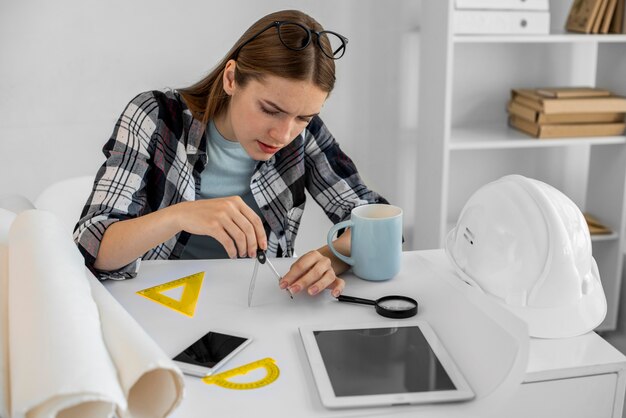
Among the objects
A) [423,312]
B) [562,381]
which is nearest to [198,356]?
[423,312]

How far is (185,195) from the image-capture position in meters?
1.54

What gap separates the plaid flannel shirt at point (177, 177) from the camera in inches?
53.0

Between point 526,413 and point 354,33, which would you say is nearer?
point 526,413

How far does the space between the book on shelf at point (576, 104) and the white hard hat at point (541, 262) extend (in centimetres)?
151

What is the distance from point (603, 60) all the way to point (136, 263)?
210cm

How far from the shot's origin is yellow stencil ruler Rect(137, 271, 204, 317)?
43.7 inches

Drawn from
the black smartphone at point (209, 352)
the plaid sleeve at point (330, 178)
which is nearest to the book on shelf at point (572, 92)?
the plaid sleeve at point (330, 178)

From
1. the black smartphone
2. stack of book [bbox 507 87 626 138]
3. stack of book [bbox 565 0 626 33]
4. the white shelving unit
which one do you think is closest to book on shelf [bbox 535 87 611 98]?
stack of book [bbox 507 87 626 138]

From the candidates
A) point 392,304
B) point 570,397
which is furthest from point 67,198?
point 570,397

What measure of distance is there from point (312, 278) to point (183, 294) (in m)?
0.21

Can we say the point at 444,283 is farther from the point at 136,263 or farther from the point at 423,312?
the point at 136,263

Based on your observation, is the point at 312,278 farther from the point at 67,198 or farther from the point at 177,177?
the point at 67,198

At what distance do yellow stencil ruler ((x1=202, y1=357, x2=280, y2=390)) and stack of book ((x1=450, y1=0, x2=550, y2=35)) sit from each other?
5.72 feet

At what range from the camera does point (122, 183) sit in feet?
4.49
